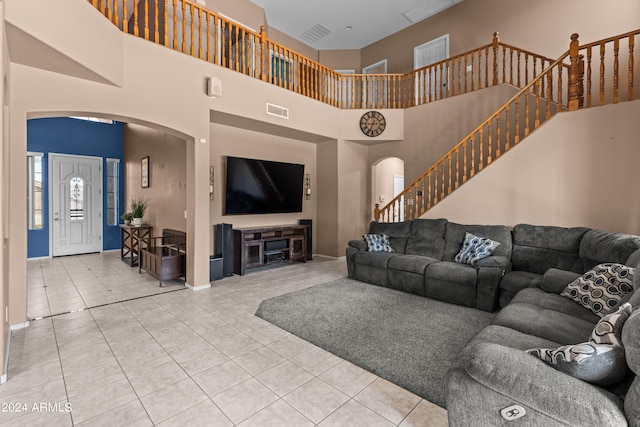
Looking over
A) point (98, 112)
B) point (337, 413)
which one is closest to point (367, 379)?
point (337, 413)

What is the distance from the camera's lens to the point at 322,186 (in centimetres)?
705

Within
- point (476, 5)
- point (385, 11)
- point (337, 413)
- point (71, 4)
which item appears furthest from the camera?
point (385, 11)

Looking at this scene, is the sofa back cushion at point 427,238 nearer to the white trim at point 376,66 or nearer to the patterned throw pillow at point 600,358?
the patterned throw pillow at point 600,358

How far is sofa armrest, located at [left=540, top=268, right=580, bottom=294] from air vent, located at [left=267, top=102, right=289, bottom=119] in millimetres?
4482

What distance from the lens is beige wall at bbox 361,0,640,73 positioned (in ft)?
16.3

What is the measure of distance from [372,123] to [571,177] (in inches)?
149

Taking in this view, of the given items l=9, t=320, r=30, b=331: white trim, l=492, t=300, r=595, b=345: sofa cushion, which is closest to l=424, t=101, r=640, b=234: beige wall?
l=492, t=300, r=595, b=345: sofa cushion

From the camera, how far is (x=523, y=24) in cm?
578

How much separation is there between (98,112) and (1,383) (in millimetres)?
2713

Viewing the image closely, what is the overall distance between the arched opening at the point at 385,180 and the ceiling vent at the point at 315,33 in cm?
352

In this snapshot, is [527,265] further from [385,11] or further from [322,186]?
[385,11]

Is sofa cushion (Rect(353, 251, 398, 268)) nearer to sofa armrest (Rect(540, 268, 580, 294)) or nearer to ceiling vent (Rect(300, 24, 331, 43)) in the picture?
sofa armrest (Rect(540, 268, 580, 294))

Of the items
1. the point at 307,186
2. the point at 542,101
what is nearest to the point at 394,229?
the point at 307,186

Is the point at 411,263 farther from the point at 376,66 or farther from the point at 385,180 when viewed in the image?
the point at 376,66
